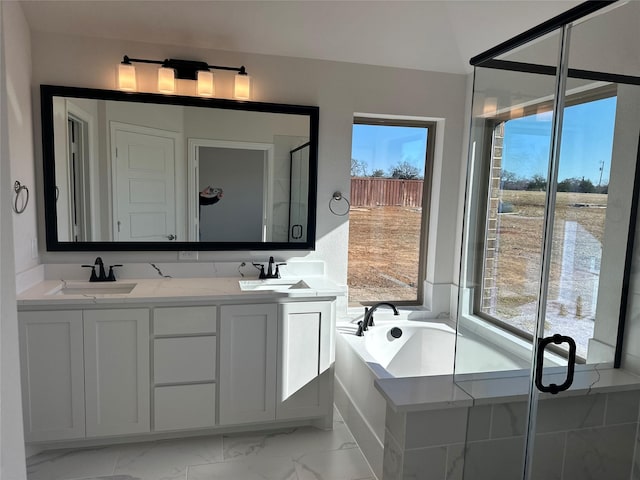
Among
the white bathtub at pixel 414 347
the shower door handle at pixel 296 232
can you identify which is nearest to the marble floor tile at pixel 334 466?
the white bathtub at pixel 414 347

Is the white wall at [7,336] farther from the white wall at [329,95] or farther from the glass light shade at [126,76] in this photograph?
the white wall at [329,95]

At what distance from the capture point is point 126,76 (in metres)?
2.71

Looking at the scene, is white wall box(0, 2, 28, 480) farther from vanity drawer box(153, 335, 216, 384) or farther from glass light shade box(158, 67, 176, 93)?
glass light shade box(158, 67, 176, 93)

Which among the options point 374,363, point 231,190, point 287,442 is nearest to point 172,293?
point 231,190

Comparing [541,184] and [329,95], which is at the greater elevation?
[329,95]

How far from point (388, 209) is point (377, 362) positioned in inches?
48.9

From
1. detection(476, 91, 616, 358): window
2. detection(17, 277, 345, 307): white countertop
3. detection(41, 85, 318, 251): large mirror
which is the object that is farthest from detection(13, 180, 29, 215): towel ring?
detection(476, 91, 616, 358): window

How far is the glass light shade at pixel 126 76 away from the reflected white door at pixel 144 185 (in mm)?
261

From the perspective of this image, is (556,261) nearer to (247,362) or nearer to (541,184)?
(541,184)

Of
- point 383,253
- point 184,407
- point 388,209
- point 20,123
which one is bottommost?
point 184,407

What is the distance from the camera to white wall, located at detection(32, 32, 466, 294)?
8.87 ft

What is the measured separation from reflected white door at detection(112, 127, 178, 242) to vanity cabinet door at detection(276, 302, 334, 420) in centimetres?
100

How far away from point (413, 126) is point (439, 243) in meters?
0.90

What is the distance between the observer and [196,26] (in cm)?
272
